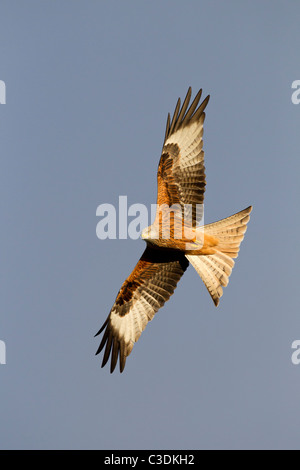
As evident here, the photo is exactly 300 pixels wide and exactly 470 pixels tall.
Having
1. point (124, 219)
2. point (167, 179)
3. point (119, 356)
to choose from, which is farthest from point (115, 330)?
point (167, 179)

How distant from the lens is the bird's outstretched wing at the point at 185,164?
9828mm

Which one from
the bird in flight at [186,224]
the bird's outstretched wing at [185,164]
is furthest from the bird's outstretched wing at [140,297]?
the bird's outstretched wing at [185,164]

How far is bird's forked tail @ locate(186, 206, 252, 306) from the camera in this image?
9883mm

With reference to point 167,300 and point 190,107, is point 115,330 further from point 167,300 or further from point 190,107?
point 190,107

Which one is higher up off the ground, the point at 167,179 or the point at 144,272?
the point at 167,179

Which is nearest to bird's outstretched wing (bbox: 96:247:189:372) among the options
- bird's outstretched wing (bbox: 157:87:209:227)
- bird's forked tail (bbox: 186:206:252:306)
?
bird's forked tail (bbox: 186:206:252:306)

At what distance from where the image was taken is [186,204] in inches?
388

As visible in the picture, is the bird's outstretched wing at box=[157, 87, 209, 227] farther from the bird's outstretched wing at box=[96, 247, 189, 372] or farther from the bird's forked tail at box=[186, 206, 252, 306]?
the bird's outstretched wing at box=[96, 247, 189, 372]

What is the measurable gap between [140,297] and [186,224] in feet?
4.44

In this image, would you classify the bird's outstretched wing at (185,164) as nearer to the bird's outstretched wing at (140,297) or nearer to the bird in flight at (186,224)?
the bird in flight at (186,224)

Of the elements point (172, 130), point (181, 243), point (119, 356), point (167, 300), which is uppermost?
point (172, 130)

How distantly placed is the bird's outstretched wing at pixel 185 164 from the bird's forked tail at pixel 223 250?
0.36 m

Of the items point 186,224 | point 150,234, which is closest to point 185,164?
point 186,224
